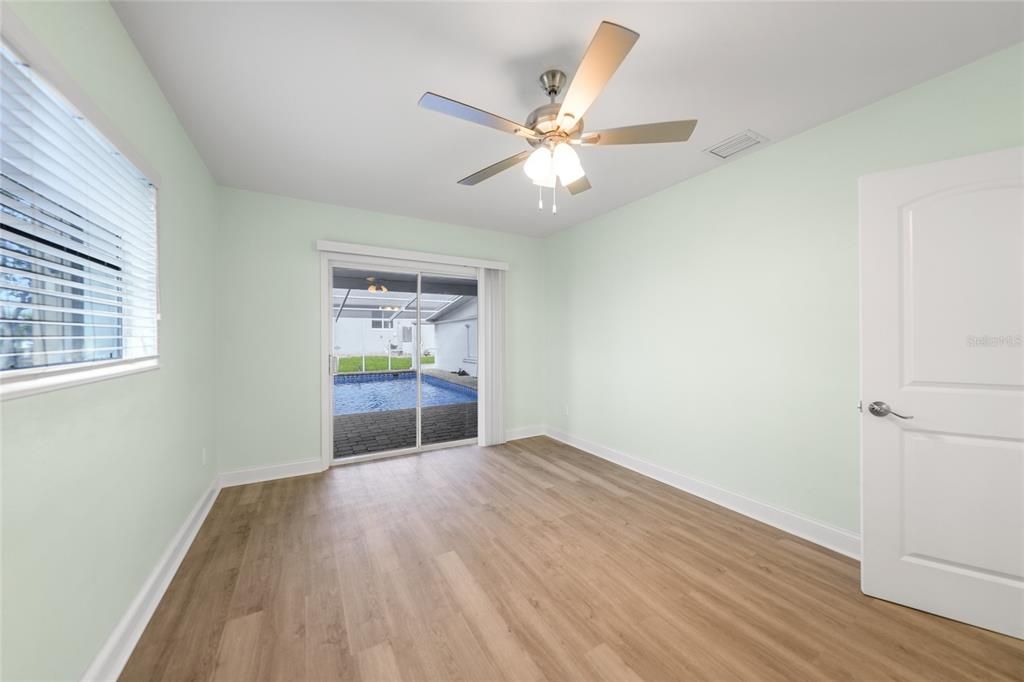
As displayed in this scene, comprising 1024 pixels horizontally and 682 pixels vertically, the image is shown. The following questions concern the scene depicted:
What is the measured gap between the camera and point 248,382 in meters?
3.30

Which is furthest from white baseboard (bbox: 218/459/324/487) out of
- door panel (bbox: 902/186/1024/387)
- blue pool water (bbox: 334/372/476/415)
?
door panel (bbox: 902/186/1024/387)

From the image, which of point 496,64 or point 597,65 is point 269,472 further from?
point 597,65

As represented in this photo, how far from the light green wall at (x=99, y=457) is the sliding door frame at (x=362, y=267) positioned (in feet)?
3.97

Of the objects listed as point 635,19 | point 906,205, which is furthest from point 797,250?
point 635,19

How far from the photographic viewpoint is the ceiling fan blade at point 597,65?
120 centimetres

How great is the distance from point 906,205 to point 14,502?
355 centimetres

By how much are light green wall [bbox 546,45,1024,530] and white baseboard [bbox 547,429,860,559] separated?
57mm

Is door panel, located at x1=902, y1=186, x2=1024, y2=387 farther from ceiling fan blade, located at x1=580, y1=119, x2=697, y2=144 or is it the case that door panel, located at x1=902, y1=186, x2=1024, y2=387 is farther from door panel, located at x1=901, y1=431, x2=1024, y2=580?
ceiling fan blade, located at x1=580, y1=119, x2=697, y2=144

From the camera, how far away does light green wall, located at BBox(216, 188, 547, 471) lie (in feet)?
10.6

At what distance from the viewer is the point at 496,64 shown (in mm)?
1770

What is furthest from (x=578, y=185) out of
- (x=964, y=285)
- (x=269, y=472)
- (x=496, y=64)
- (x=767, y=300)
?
(x=269, y=472)

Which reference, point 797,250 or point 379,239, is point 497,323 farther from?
point 797,250

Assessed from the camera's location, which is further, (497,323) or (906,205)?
(497,323)

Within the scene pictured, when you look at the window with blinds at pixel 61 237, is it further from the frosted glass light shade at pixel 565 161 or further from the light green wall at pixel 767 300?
the light green wall at pixel 767 300
